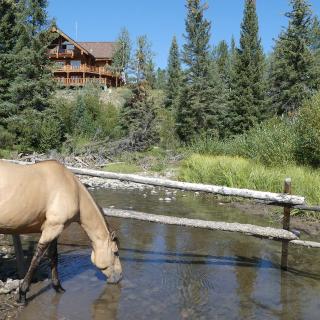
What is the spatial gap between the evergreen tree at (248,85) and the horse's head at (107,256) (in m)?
29.5

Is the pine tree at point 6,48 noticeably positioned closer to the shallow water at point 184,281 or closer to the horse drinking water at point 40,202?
the shallow water at point 184,281

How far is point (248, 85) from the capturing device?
35.1 metres

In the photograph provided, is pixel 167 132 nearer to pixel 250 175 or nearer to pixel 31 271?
pixel 250 175

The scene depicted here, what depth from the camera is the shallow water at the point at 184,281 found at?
5.57 metres

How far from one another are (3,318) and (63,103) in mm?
30580

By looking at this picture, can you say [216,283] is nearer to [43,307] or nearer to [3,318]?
[43,307]

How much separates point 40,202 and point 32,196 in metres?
0.12

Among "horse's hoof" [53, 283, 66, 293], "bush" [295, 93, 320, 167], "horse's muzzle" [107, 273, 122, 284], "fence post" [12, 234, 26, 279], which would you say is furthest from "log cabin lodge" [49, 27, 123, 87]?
"horse's hoof" [53, 283, 66, 293]

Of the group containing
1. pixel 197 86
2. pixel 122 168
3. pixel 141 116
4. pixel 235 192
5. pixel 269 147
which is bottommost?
pixel 122 168

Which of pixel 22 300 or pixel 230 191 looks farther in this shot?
pixel 230 191

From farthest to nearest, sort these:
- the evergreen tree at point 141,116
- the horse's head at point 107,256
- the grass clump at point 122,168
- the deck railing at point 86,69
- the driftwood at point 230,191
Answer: the deck railing at point 86,69 < the evergreen tree at point 141,116 < the grass clump at point 122,168 < the driftwood at point 230,191 < the horse's head at point 107,256

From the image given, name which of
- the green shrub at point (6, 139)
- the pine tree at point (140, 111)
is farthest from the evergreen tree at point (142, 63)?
the green shrub at point (6, 139)

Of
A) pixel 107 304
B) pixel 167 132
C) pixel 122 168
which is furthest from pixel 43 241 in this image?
pixel 167 132

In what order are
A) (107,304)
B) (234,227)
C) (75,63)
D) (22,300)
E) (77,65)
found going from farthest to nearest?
(75,63) < (77,65) < (234,227) < (107,304) < (22,300)
